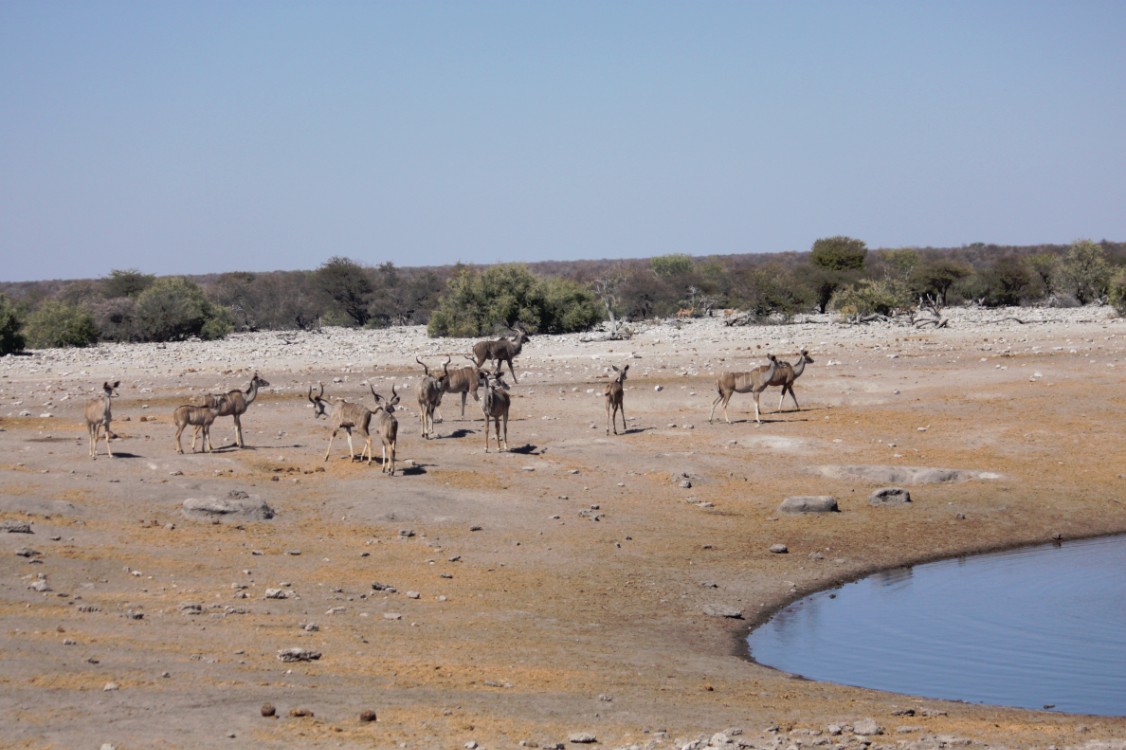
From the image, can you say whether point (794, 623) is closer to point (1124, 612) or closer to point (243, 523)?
point (1124, 612)

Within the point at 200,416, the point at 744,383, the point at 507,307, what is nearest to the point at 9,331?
the point at 507,307

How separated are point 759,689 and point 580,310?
128 ft

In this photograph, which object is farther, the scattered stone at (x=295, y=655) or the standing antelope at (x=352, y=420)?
the standing antelope at (x=352, y=420)

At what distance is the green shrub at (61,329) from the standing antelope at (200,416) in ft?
95.5

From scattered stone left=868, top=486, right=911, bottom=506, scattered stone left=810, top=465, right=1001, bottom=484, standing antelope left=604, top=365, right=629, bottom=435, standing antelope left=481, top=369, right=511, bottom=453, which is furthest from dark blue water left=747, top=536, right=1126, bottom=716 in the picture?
standing antelope left=604, top=365, right=629, bottom=435

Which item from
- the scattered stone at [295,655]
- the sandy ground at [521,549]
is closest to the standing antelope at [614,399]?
the sandy ground at [521,549]

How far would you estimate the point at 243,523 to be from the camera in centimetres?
1753

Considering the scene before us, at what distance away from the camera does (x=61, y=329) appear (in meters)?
49.3

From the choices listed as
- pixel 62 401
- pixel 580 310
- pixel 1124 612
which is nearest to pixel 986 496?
pixel 1124 612

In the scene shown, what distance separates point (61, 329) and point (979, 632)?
139 ft

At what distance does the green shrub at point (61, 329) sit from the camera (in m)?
49.1

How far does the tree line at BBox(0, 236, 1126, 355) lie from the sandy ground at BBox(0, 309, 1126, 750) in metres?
15.3

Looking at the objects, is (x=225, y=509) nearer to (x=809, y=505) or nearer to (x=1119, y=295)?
(x=809, y=505)

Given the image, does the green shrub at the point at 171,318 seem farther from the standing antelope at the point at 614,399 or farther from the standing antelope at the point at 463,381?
the standing antelope at the point at 614,399
